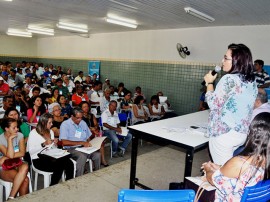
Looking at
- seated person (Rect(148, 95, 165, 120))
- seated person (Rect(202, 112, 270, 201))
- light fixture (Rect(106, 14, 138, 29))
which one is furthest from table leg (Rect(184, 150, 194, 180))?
light fixture (Rect(106, 14, 138, 29))

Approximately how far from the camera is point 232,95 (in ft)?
6.04

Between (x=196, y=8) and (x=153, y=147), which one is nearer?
(x=196, y=8)

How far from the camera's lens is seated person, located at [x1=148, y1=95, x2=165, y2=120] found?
6559mm

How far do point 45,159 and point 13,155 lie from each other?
0.40 metres

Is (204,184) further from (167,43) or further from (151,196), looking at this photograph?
(167,43)

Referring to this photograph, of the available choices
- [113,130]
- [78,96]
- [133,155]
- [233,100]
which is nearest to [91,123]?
[113,130]

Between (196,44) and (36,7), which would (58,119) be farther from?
(196,44)

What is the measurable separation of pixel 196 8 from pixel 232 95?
3672mm

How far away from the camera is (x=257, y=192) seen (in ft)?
4.78

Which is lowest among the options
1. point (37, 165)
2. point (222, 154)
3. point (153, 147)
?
point (153, 147)

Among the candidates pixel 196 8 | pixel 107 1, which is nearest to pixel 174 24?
pixel 196 8

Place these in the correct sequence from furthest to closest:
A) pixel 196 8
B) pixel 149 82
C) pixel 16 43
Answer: pixel 16 43
pixel 149 82
pixel 196 8

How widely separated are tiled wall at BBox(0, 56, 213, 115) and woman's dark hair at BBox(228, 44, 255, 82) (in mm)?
5443

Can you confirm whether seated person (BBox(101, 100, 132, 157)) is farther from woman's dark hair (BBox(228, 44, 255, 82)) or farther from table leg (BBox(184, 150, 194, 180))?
woman's dark hair (BBox(228, 44, 255, 82))
